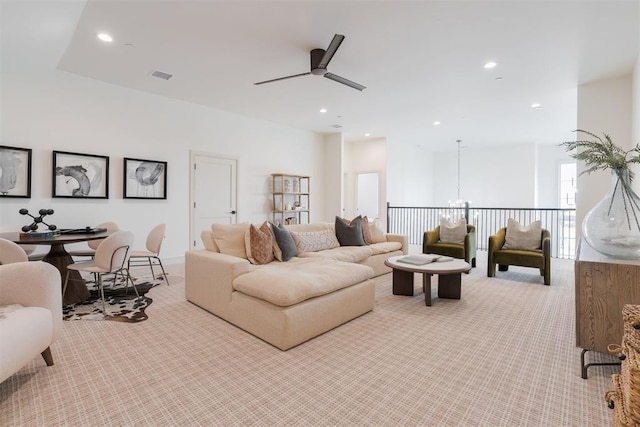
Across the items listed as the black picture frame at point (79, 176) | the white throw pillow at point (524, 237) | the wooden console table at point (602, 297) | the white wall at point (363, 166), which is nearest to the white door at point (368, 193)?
the white wall at point (363, 166)

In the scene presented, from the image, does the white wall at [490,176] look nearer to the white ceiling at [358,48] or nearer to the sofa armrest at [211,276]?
the white ceiling at [358,48]

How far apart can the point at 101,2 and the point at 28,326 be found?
2.82 metres

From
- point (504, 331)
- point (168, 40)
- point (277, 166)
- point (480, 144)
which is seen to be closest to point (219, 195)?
point (277, 166)

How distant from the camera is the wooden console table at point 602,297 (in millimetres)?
1916

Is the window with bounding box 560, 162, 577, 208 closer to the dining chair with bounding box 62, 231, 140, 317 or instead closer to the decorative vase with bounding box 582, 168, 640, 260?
the decorative vase with bounding box 582, 168, 640, 260

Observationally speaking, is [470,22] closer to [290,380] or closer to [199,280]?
[290,380]

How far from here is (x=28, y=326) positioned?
1.75 m

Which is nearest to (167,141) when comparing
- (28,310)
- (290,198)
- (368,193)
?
(290,198)

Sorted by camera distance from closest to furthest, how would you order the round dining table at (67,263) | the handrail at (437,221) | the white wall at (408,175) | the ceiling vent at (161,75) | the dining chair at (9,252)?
the dining chair at (9,252), the round dining table at (67,263), the ceiling vent at (161,75), the handrail at (437,221), the white wall at (408,175)

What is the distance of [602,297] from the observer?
6.48 ft

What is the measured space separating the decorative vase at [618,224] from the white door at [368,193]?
6888 mm

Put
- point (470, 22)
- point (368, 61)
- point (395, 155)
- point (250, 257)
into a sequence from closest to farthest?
point (470, 22), point (250, 257), point (368, 61), point (395, 155)

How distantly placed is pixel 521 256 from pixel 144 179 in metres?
6.06

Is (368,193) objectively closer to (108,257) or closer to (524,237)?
(524,237)
